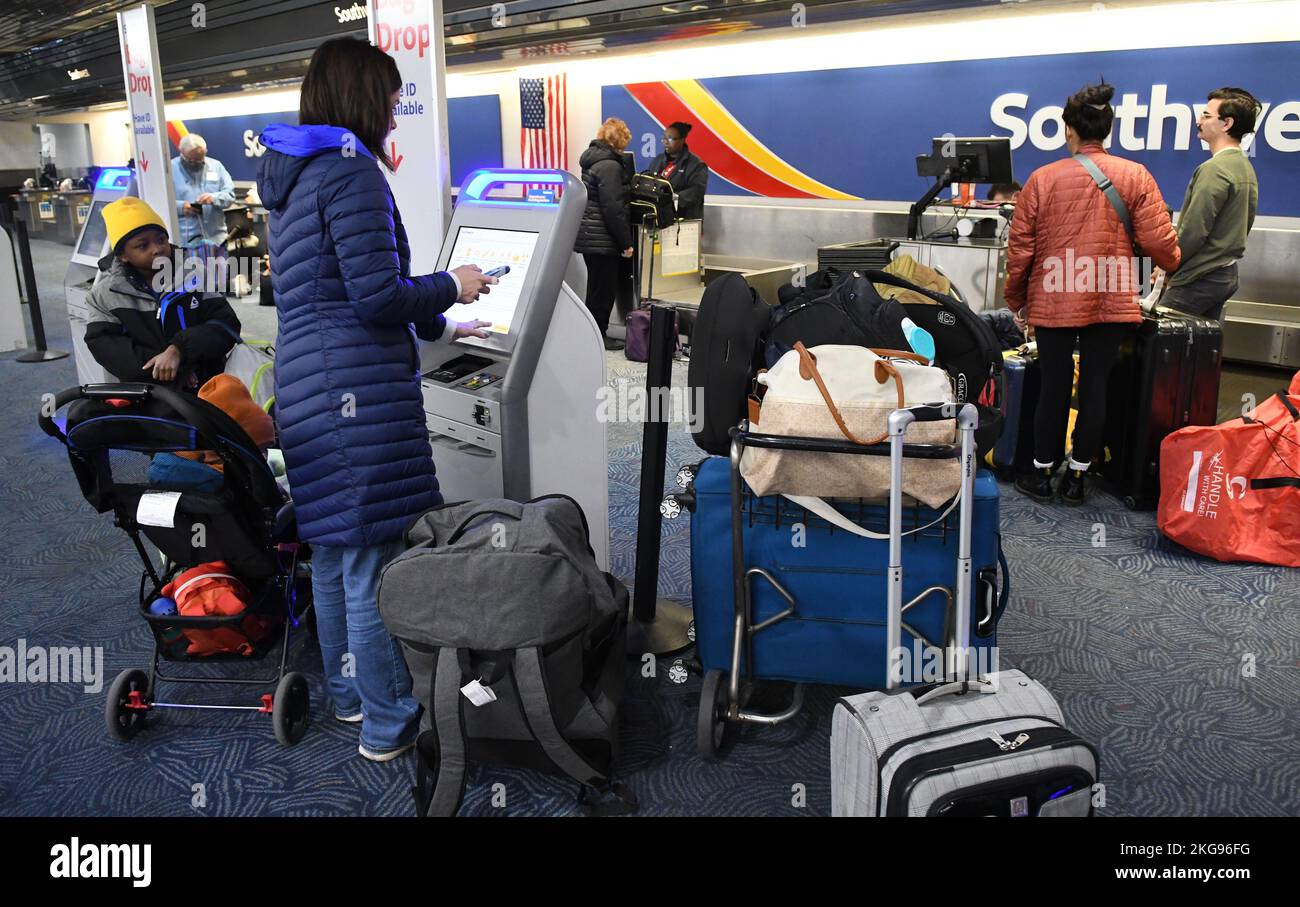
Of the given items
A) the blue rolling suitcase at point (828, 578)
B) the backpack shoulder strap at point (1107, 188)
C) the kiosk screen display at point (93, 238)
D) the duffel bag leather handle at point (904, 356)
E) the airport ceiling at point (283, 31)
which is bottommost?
the blue rolling suitcase at point (828, 578)

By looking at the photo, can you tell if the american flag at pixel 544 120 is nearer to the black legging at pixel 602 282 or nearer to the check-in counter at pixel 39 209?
the black legging at pixel 602 282

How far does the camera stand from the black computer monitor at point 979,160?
5.91 m

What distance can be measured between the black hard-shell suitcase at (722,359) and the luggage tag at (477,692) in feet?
2.40

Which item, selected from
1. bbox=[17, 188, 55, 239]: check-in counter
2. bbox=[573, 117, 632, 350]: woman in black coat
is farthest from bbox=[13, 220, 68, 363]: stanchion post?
bbox=[17, 188, 55, 239]: check-in counter

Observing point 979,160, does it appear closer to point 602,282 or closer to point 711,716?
point 602,282

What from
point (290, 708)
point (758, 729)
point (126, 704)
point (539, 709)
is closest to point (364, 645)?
point (290, 708)

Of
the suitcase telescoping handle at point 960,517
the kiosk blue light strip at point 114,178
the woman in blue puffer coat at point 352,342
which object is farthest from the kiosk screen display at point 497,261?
the kiosk blue light strip at point 114,178

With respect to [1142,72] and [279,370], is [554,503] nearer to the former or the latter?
[279,370]

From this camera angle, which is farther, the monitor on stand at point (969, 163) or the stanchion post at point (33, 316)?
the stanchion post at point (33, 316)

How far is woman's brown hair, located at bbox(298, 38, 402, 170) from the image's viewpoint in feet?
7.22

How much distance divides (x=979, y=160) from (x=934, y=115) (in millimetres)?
2278
